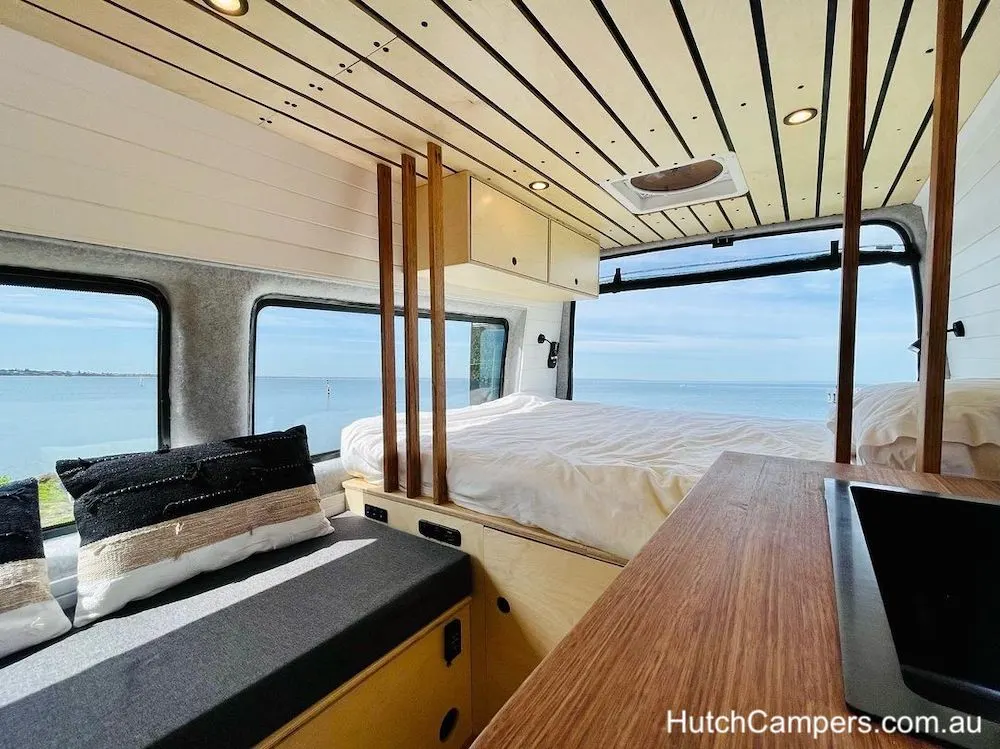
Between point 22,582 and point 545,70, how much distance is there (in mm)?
2034

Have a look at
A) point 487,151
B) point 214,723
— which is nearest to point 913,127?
point 487,151

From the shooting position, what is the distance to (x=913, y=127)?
1.69m

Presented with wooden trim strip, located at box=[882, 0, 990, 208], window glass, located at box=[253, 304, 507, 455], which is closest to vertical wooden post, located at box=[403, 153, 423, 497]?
window glass, located at box=[253, 304, 507, 455]

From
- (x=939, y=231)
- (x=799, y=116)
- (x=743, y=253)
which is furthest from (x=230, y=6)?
(x=743, y=253)

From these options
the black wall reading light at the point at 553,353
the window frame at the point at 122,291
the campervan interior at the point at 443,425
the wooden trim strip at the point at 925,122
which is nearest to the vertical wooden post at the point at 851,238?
the campervan interior at the point at 443,425

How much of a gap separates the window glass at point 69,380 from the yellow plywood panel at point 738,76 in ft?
6.85

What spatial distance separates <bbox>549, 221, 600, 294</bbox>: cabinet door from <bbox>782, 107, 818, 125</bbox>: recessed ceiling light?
1384 millimetres

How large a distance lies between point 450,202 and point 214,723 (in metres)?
2.08

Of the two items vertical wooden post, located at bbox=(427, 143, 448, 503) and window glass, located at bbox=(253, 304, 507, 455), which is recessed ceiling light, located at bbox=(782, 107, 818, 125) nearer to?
vertical wooden post, located at bbox=(427, 143, 448, 503)

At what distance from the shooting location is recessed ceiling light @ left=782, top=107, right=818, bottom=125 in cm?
159


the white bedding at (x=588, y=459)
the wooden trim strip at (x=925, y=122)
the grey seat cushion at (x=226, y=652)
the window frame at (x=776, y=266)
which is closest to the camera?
the grey seat cushion at (x=226, y=652)

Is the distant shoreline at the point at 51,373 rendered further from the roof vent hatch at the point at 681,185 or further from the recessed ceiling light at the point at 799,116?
the recessed ceiling light at the point at 799,116

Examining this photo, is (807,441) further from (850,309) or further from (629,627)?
(629,627)

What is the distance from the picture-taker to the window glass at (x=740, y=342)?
8.96 ft
